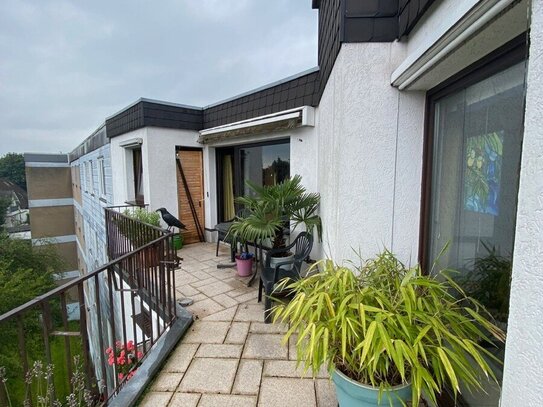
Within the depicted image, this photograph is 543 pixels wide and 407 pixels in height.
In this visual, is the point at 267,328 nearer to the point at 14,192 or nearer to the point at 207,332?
the point at 207,332

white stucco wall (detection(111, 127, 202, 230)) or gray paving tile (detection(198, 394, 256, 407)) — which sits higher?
white stucco wall (detection(111, 127, 202, 230))

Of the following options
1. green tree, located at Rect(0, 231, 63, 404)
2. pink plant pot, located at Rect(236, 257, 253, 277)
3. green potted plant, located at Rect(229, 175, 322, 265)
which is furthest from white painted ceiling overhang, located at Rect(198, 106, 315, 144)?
green tree, located at Rect(0, 231, 63, 404)

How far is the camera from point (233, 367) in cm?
210

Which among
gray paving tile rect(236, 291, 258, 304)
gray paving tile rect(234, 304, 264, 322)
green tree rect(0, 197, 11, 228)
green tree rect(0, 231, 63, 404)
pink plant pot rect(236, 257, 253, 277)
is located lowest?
green tree rect(0, 231, 63, 404)

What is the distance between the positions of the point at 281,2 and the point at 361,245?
18.1 ft

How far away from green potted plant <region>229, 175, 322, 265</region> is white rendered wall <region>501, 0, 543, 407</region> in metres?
2.36

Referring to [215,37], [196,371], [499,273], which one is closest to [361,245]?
[499,273]

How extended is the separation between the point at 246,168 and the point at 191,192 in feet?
4.92

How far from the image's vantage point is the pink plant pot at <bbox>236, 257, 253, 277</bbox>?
13.0 feet

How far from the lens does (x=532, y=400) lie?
2.58 feet

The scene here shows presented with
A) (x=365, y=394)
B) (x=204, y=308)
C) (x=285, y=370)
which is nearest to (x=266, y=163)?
(x=204, y=308)

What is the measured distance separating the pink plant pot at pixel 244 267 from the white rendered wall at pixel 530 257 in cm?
332

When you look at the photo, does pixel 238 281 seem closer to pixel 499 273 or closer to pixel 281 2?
pixel 499 273

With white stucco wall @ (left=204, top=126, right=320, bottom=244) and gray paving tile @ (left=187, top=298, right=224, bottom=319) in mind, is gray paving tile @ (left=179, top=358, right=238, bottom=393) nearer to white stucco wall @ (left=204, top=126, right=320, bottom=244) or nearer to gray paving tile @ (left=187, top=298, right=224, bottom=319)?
gray paving tile @ (left=187, top=298, right=224, bottom=319)
